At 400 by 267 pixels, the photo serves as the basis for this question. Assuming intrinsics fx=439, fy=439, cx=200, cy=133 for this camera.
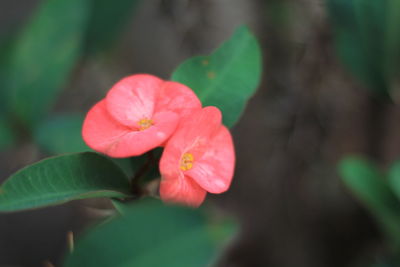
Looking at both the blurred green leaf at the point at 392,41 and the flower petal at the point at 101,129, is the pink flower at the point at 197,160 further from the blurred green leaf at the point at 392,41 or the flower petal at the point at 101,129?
the blurred green leaf at the point at 392,41

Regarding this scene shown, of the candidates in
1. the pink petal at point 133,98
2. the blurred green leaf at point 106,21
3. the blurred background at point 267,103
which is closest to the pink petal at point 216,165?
the pink petal at point 133,98

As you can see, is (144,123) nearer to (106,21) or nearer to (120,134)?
(120,134)

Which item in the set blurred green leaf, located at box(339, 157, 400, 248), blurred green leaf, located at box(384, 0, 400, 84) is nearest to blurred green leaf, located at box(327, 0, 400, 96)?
blurred green leaf, located at box(384, 0, 400, 84)

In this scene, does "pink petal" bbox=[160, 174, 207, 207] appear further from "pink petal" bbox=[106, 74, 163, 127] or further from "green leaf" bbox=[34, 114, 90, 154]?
"green leaf" bbox=[34, 114, 90, 154]

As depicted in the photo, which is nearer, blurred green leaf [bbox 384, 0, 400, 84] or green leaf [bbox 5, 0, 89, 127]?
blurred green leaf [bbox 384, 0, 400, 84]

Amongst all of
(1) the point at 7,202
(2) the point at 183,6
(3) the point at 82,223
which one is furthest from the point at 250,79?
(3) the point at 82,223

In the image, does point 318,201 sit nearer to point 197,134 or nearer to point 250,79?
point 250,79

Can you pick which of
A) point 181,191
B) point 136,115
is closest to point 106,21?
point 136,115
